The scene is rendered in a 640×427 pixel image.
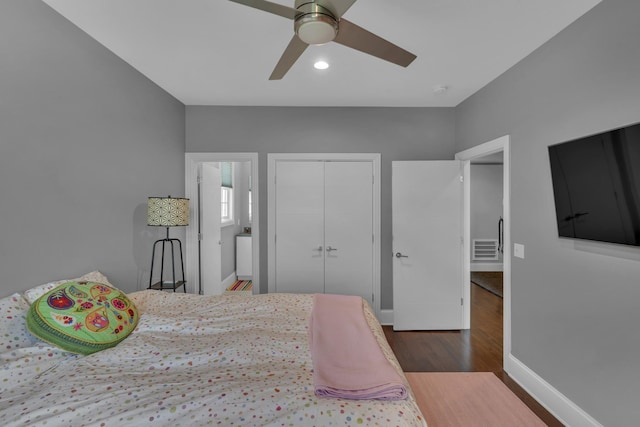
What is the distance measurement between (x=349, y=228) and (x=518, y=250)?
1723mm

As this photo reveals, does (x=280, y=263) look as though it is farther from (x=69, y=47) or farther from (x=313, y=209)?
(x=69, y=47)

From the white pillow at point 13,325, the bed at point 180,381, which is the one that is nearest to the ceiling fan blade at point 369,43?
the bed at point 180,381

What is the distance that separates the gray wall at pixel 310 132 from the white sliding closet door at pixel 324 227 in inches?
7.5

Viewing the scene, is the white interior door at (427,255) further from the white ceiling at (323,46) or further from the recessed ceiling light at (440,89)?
the white ceiling at (323,46)

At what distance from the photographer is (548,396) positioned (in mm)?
2076

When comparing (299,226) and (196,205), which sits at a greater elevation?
(196,205)

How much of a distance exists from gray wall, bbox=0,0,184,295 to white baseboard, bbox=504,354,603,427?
3.45 metres

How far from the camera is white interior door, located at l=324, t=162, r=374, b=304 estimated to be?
3508 millimetres

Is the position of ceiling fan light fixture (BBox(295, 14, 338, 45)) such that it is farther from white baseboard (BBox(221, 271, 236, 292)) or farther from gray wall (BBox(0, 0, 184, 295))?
white baseboard (BBox(221, 271, 236, 292))

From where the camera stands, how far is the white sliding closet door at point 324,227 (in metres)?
3.51

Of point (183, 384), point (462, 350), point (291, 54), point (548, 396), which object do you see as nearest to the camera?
point (183, 384)

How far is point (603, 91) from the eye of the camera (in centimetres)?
169

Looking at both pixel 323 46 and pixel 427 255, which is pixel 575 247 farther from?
pixel 323 46

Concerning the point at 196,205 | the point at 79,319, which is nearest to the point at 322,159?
the point at 196,205
